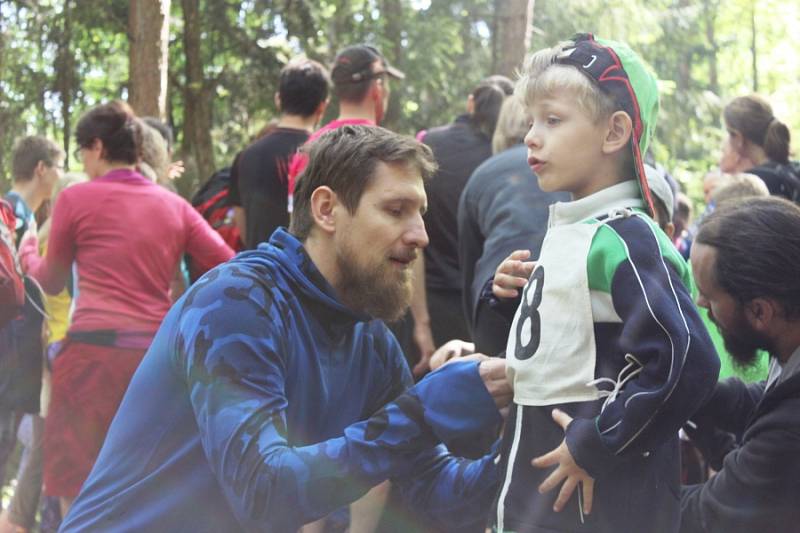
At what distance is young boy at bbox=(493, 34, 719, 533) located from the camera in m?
2.41

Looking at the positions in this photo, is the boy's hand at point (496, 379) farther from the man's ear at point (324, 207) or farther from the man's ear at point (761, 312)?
the man's ear at point (761, 312)

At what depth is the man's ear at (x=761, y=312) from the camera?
2.95 metres

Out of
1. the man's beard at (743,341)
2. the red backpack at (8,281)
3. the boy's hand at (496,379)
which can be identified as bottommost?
the red backpack at (8,281)

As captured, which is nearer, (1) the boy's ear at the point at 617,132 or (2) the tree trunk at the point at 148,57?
(1) the boy's ear at the point at 617,132

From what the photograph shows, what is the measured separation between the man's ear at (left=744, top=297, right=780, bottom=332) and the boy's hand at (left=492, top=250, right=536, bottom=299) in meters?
0.60

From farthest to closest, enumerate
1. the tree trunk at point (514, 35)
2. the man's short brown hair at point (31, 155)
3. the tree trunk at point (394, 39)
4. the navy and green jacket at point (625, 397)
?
the tree trunk at point (394, 39)
the tree trunk at point (514, 35)
the man's short brown hair at point (31, 155)
the navy and green jacket at point (625, 397)

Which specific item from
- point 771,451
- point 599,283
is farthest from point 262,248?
point 771,451

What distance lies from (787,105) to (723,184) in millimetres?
26928

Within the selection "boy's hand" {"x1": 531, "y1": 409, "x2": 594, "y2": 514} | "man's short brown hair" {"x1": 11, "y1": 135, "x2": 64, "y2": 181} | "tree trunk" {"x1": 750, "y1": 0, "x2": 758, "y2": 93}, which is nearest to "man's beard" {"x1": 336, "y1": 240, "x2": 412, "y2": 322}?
"boy's hand" {"x1": 531, "y1": 409, "x2": 594, "y2": 514}

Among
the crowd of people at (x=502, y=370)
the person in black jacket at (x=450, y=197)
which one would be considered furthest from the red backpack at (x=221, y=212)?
the crowd of people at (x=502, y=370)

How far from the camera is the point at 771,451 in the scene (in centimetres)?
285

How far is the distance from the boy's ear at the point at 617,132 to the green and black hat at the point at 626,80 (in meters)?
0.02

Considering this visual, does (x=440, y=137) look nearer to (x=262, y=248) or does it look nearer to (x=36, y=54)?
(x=262, y=248)

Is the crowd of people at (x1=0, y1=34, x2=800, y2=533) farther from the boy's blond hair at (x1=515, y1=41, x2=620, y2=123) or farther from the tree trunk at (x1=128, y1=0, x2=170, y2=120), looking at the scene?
the tree trunk at (x1=128, y1=0, x2=170, y2=120)
